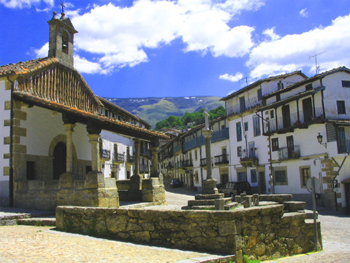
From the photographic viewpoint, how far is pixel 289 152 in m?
25.2

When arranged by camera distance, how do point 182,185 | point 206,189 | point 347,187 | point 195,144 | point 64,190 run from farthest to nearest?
point 182,185
point 195,144
point 347,187
point 206,189
point 64,190

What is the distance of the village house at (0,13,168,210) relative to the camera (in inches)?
425

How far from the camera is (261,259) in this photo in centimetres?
634

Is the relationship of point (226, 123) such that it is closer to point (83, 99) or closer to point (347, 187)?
point (347, 187)

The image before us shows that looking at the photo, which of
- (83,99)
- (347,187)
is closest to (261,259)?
(83,99)

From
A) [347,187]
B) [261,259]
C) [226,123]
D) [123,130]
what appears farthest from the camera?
[226,123]

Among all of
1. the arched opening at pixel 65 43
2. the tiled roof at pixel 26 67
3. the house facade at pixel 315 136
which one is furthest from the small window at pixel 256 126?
the tiled roof at pixel 26 67

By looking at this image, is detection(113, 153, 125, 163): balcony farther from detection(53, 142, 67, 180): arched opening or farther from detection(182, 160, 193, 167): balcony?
detection(53, 142, 67, 180): arched opening

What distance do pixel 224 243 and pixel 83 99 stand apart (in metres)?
11.7

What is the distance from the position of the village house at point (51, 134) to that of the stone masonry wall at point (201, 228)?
3292 millimetres

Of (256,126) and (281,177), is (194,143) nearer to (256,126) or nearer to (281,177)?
(256,126)

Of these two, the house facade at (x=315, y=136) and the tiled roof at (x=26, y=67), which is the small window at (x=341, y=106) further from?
the tiled roof at (x=26, y=67)

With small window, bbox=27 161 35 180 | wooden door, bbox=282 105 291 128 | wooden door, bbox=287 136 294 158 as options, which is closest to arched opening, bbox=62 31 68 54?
small window, bbox=27 161 35 180

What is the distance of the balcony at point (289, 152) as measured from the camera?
79.7 feet
